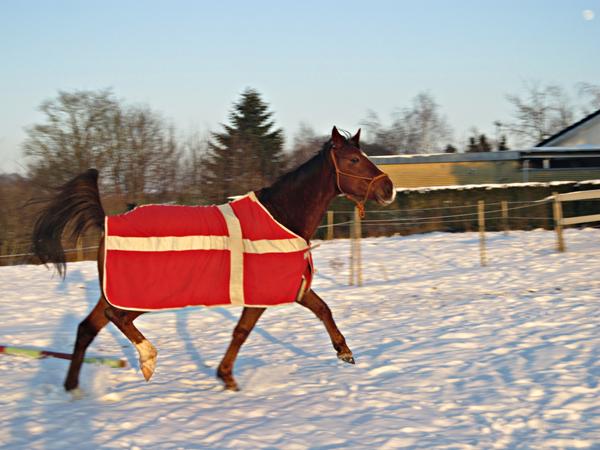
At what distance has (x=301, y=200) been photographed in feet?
16.6

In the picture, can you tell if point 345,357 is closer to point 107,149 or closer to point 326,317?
point 326,317

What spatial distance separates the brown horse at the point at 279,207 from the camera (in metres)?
4.87

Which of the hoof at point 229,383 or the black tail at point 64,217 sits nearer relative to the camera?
the hoof at point 229,383

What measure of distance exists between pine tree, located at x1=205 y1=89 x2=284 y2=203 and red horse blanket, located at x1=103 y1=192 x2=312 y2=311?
2135 cm

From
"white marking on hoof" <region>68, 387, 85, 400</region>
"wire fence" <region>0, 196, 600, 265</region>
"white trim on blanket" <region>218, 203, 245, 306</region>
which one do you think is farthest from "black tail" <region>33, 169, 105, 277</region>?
"wire fence" <region>0, 196, 600, 265</region>

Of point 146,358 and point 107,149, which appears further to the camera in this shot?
point 107,149

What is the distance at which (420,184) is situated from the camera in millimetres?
28078

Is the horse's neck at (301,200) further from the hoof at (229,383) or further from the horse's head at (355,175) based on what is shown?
the hoof at (229,383)

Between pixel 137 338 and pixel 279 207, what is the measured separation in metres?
1.50

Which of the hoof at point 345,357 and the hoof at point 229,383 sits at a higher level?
the hoof at point 345,357

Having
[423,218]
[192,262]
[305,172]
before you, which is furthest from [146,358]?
[423,218]

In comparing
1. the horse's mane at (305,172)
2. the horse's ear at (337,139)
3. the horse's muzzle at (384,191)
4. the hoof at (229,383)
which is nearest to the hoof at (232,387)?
the hoof at (229,383)

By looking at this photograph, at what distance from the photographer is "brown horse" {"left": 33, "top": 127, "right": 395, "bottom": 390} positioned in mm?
4867

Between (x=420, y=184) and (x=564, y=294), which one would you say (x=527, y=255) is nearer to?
(x=564, y=294)
